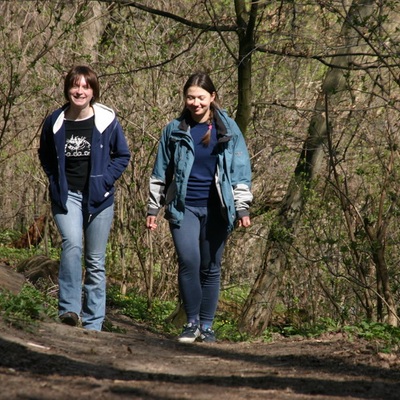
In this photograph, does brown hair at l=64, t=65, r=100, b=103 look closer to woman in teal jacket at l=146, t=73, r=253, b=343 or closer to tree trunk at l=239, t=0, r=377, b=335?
woman in teal jacket at l=146, t=73, r=253, b=343

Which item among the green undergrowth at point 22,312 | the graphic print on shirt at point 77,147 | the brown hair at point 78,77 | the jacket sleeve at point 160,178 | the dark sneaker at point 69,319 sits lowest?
the dark sneaker at point 69,319

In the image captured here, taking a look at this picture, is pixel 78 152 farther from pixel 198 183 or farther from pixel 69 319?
pixel 69 319

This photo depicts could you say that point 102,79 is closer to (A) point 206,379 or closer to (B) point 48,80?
(B) point 48,80

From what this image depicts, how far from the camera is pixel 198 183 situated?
7543 mm

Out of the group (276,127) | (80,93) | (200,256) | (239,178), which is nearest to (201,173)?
(239,178)

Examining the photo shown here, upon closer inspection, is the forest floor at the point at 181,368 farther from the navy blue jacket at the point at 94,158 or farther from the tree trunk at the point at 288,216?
the tree trunk at the point at 288,216

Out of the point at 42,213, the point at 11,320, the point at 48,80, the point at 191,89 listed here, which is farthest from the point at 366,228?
the point at 42,213

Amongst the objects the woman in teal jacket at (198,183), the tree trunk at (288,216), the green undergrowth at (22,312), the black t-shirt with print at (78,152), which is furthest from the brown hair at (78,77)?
the tree trunk at (288,216)

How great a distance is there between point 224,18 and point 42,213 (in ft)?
19.9

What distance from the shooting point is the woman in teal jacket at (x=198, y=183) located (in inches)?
296

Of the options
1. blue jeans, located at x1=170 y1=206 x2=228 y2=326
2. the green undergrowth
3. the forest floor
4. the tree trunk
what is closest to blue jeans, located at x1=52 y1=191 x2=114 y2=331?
the green undergrowth

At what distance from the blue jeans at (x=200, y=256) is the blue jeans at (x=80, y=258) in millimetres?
617

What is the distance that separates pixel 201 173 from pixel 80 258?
1.18 metres

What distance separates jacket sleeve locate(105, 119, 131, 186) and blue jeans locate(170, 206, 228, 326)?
0.62m
